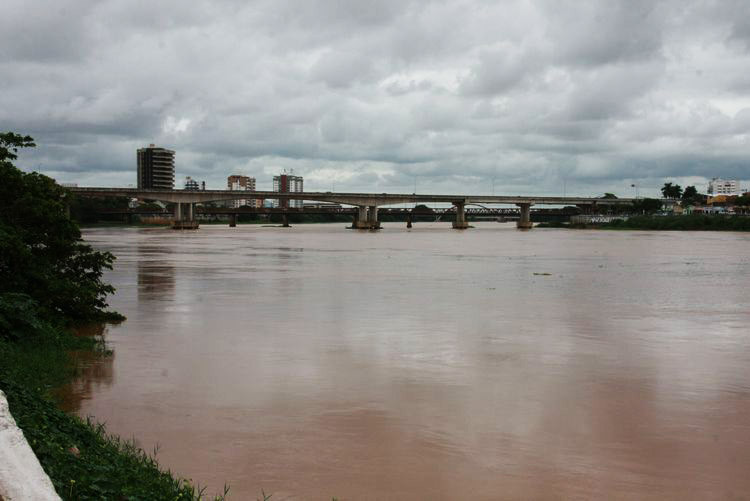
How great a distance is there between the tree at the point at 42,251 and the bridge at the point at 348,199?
12113 centimetres

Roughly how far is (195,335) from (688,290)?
923 inches

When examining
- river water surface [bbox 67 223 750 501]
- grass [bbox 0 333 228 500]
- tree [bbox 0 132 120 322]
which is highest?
tree [bbox 0 132 120 322]

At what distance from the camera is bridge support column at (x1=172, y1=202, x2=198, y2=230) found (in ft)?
481

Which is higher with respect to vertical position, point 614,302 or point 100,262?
point 100,262

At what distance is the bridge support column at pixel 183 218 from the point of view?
481 ft

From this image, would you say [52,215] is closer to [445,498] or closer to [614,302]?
[445,498]

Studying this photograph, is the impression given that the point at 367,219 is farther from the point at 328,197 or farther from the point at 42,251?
the point at 42,251

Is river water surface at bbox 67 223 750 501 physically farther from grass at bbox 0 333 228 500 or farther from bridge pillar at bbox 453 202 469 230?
bridge pillar at bbox 453 202 469 230

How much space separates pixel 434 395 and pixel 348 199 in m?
146

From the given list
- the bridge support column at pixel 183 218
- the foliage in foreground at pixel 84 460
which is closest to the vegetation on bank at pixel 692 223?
the bridge support column at pixel 183 218

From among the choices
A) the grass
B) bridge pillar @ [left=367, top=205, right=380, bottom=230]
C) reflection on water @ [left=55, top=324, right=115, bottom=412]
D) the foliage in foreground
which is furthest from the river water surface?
bridge pillar @ [left=367, top=205, right=380, bottom=230]

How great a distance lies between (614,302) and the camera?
27.6 metres

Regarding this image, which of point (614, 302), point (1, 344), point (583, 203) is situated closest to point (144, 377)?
point (1, 344)

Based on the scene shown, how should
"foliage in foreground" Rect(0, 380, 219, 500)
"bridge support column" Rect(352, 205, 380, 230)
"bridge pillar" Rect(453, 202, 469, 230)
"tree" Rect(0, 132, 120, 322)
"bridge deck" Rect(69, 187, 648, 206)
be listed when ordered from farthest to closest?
1. "bridge pillar" Rect(453, 202, 469, 230)
2. "bridge support column" Rect(352, 205, 380, 230)
3. "bridge deck" Rect(69, 187, 648, 206)
4. "tree" Rect(0, 132, 120, 322)
5. "foliage in foreground" Rect(0, 380, 219, 500)
